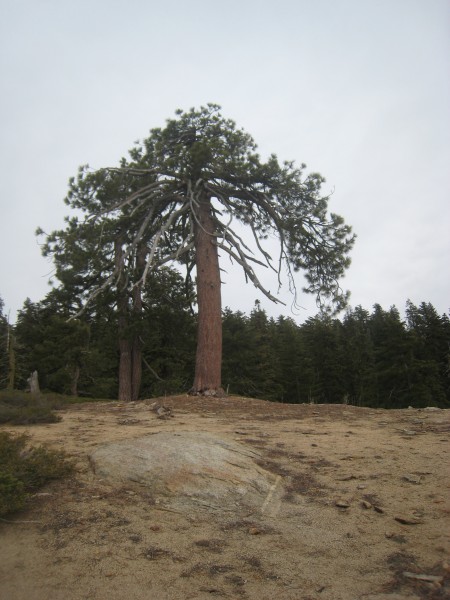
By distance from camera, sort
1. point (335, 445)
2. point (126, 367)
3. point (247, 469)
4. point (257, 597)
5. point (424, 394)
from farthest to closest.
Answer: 1. point (424, 394)
2. point (126, 367)
3. point (335, 445)
4. point (247, 469)
5. point (257, 597)

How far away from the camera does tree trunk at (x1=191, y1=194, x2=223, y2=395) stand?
420 inches

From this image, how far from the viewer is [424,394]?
35.1 m

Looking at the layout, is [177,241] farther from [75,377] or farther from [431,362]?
[431,362]

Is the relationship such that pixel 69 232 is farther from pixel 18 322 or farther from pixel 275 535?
pixel 18 322

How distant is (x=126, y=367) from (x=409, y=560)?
15323mm

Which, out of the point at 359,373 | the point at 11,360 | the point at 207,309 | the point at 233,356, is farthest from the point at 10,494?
the point at 359,373

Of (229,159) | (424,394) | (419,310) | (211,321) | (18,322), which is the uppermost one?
(419,310)

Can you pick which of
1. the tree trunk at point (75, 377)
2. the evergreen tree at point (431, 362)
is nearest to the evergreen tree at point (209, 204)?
the tree trunk at point (75, 377)

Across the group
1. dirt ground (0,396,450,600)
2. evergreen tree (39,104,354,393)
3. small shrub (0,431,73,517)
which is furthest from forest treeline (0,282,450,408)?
dirt ground (0,396,450,600)

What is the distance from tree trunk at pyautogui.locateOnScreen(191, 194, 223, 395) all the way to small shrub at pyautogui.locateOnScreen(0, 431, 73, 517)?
21.2 ft

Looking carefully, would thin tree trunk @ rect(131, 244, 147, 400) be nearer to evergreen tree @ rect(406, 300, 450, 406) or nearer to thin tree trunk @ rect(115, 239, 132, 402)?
thin tree trunk @ rect(115, 239, 132, 402)

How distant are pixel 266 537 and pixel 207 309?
8.32 meters

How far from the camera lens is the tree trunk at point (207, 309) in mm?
10680

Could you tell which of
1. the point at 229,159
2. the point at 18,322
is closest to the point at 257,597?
the point at 229,159
